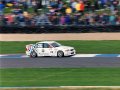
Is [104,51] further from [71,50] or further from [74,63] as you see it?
[74,63]

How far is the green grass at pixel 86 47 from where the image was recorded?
2489 cm

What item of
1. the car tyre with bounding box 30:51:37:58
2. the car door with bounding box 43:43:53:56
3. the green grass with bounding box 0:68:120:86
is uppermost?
the green grass with bounding box 0:68:120:86

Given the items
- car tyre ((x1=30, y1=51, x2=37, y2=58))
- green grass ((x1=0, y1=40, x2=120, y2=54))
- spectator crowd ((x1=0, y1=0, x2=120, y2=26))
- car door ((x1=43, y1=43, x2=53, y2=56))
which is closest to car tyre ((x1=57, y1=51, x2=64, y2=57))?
car door ((x1=43, y1=43, x2=53, y2=56))

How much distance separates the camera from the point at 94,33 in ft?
92.0

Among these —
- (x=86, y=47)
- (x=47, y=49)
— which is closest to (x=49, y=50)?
(x=47, y=49)

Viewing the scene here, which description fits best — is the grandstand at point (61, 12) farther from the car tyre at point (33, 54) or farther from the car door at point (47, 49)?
the car tyre at point (33, 54)

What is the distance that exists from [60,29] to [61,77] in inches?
528

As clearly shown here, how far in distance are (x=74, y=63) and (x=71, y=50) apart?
3327 mm

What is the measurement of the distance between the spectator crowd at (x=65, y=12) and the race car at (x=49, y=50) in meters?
4.31

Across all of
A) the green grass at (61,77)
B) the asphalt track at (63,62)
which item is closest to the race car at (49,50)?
the asphalt track at (63,62)

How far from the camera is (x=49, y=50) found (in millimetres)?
23422

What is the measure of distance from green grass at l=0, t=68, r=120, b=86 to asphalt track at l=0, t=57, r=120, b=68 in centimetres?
148

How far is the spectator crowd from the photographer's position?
89.0ft

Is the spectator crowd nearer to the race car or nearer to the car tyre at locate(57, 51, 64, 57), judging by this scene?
the race car
